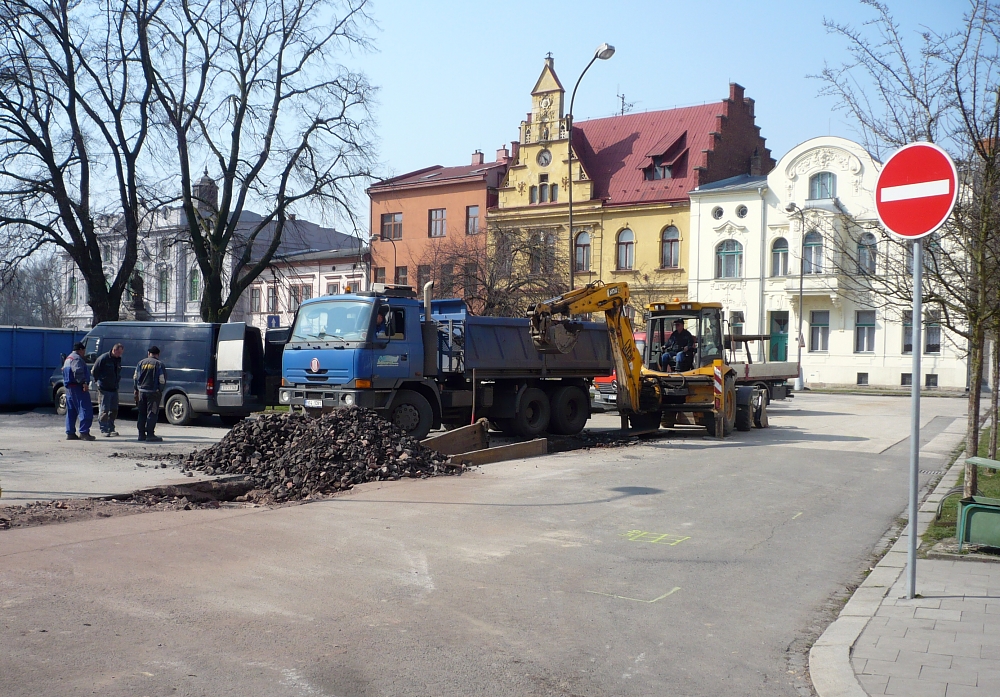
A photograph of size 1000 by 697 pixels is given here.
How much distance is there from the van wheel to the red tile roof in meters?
34.9

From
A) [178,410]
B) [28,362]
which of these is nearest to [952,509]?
[178,410]

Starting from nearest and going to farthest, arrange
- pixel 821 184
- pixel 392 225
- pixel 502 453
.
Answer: pixel 502 453
pixel 821 184
pixel 392 225

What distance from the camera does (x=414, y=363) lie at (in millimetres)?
16172

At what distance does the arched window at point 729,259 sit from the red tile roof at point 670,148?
355 cm

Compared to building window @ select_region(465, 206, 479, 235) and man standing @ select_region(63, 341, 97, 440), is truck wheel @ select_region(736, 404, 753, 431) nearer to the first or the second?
man standing @ select_region(63, 341, 97, 440)

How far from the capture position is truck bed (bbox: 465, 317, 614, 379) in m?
17.0

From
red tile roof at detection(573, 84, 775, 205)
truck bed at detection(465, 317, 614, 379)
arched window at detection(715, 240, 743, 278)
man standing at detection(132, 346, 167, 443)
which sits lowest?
man standing at detection(132, 346, 167, 443)

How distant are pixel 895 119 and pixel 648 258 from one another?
41.2 meters

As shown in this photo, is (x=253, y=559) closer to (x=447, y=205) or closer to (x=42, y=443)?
(x=42, y=443)

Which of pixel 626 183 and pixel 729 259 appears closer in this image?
pixel 729 259

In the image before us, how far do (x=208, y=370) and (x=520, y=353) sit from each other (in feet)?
23.7

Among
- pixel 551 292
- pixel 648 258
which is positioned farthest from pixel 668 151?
pixel 551 292

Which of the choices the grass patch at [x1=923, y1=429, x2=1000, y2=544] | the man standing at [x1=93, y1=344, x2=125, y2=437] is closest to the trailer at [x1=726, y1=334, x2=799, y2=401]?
the grass patch at [x1=923, y1=429, x2=1000, y2=544]

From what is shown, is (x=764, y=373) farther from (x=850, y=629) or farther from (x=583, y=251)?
(x=583, y=251)
